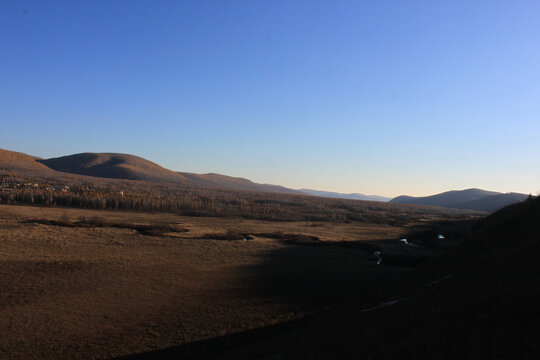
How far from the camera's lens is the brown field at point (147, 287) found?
51.0 feet

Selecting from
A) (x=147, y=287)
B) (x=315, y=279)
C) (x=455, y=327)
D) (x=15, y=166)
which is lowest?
(x=147, y=287)

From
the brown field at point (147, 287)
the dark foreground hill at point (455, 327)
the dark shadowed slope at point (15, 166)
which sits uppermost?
the dark shadowed slope at point (15, 166)

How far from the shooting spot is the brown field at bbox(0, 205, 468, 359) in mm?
15531

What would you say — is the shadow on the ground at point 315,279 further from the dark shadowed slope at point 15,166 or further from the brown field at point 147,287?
the dark shadowed slope at point 15,166

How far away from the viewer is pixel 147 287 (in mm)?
23391

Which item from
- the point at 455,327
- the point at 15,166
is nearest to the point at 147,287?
the point at 455,327

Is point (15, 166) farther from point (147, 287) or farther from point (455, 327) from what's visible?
point (455, 327)

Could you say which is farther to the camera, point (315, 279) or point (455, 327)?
point (315, 279)

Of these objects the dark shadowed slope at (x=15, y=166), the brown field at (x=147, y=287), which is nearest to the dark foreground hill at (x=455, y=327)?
the brown field at (x=147, y=287)

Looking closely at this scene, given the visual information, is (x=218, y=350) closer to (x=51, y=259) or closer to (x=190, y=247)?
(x=51, y=259)

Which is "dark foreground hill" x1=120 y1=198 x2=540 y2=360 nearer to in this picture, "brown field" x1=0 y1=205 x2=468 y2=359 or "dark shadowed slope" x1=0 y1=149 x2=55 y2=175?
"brown field" x1=0 y1=205 x2=468 y2=359

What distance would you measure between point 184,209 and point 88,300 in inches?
3126

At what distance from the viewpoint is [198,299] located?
836 inches

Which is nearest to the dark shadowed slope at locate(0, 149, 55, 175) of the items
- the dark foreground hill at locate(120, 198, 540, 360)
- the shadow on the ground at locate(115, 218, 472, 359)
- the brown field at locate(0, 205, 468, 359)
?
the brown field at locate(0, 205, 468, 359)
